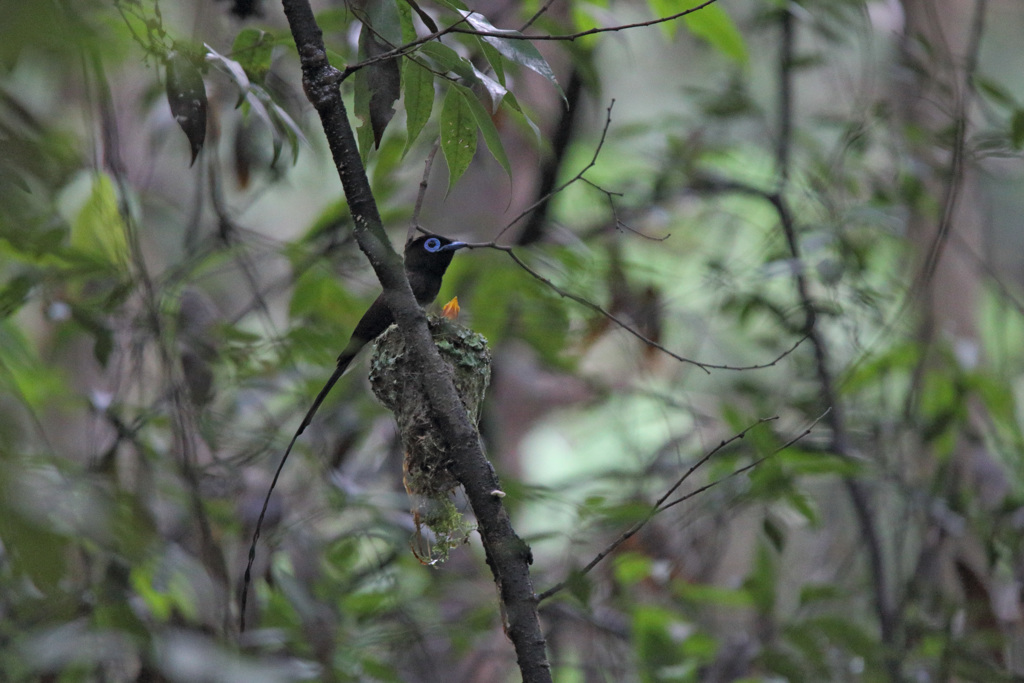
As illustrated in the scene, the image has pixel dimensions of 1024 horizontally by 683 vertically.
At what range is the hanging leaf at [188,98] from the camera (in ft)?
6.42

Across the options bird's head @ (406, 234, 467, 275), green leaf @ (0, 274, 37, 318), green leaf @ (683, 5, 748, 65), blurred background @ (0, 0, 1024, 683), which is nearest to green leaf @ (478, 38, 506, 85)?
blurred background @ (0, 0, 1024, 683)

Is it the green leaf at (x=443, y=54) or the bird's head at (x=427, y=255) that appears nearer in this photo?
the green leaf at (x=443, y=54)

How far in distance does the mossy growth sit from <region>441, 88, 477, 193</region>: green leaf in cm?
66

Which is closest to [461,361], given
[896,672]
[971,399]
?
[896,672]

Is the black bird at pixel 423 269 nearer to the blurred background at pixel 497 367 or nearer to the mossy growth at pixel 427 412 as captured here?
the mossy growth at pixel 427 412

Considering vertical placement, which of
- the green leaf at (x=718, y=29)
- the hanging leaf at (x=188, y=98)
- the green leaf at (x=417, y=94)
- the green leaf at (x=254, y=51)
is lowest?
the green leaf at (x=417, y=94)

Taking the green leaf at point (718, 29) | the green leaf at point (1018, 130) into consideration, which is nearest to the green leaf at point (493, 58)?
the green leaf at point (718, 29)

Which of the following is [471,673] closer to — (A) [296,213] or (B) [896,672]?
(B) [896,672]

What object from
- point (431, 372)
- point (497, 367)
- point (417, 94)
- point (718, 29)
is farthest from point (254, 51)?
point (497, 367)

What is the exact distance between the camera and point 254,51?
228 cm

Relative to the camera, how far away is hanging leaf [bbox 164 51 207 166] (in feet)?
6.42

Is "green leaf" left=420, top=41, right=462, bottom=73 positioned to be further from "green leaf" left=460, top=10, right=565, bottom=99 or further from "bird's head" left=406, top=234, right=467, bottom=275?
"bird's head" left=406, top=234, right=467, bottom=275

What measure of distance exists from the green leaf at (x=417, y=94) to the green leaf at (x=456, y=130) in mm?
41

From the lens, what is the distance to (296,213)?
14281 mm
